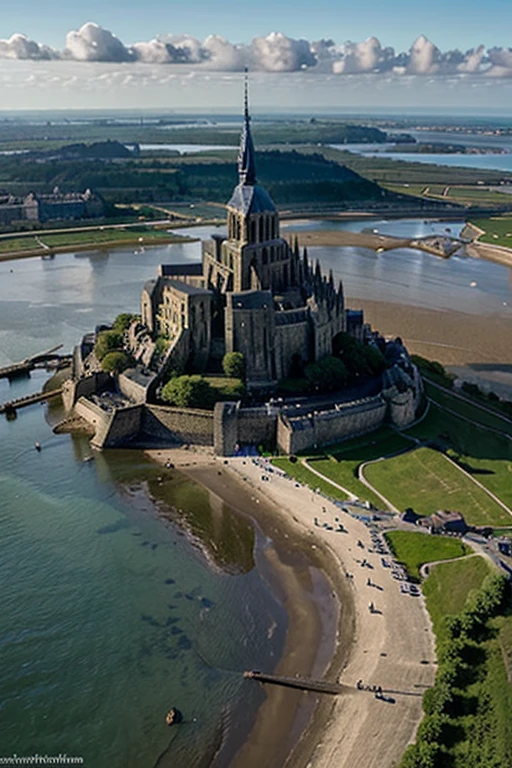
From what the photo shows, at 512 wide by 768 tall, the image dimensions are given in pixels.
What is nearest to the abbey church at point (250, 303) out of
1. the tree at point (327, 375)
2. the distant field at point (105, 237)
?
the tree at point (327, 375)

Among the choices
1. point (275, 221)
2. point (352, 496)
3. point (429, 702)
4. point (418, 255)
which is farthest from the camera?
point (418, 255)

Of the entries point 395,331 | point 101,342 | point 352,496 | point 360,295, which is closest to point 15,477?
point 101,342

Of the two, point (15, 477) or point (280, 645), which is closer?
point (280, 645)

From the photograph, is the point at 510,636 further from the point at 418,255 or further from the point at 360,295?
the point at 418,255

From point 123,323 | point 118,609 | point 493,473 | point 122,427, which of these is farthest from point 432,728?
point 123,323

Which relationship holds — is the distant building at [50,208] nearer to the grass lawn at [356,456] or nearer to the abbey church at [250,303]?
→ the abbey church at [250,303]

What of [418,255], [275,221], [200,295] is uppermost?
[275,221]

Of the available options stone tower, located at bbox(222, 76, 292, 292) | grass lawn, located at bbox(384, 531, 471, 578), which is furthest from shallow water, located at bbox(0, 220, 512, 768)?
stone tower, located at bbox(222, 76, 292, 292)
